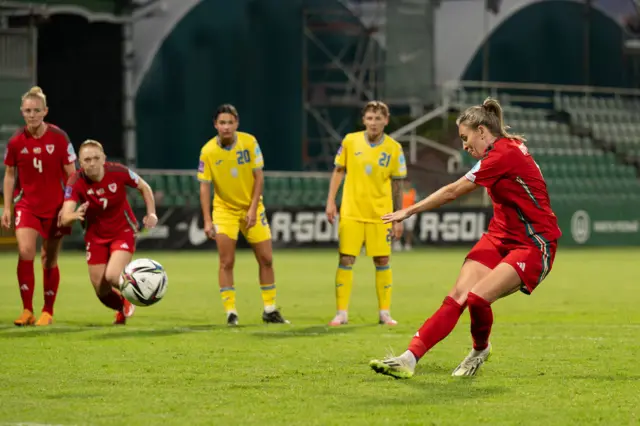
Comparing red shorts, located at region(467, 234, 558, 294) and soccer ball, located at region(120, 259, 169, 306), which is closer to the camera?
red shorts, located at region(467, 234, 558, 294)

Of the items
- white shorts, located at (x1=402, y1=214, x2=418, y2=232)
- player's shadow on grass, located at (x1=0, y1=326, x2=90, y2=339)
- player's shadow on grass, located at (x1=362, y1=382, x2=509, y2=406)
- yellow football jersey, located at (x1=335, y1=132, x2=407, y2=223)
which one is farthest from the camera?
white shorts, located at (x1=402, y1=214, x2=418, y2=232)

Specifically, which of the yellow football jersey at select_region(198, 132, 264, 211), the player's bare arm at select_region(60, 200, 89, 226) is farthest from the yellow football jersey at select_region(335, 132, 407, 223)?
the player's bare arm at select_region(60, 200, 89, 226)

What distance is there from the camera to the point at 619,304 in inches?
581

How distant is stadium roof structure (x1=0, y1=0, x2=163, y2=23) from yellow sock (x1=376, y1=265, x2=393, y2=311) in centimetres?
2027

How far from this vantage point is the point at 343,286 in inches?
473

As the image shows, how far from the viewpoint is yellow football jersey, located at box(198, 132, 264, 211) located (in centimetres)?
1193

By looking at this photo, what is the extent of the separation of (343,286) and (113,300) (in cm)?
223

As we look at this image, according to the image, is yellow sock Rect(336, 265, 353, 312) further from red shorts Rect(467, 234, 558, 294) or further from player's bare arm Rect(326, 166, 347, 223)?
red shorts Rect(467, 234, 558, 294)

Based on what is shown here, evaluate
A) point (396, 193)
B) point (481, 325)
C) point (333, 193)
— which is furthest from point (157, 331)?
point (481, 325)

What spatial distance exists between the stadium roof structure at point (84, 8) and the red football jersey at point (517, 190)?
24.1 metres

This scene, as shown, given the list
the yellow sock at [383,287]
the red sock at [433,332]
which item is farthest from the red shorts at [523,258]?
the yellow sock at [383,287]

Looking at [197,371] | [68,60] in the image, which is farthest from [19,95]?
[197,371]

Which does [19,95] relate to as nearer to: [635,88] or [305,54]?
[305,54]

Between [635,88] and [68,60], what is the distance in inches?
793
